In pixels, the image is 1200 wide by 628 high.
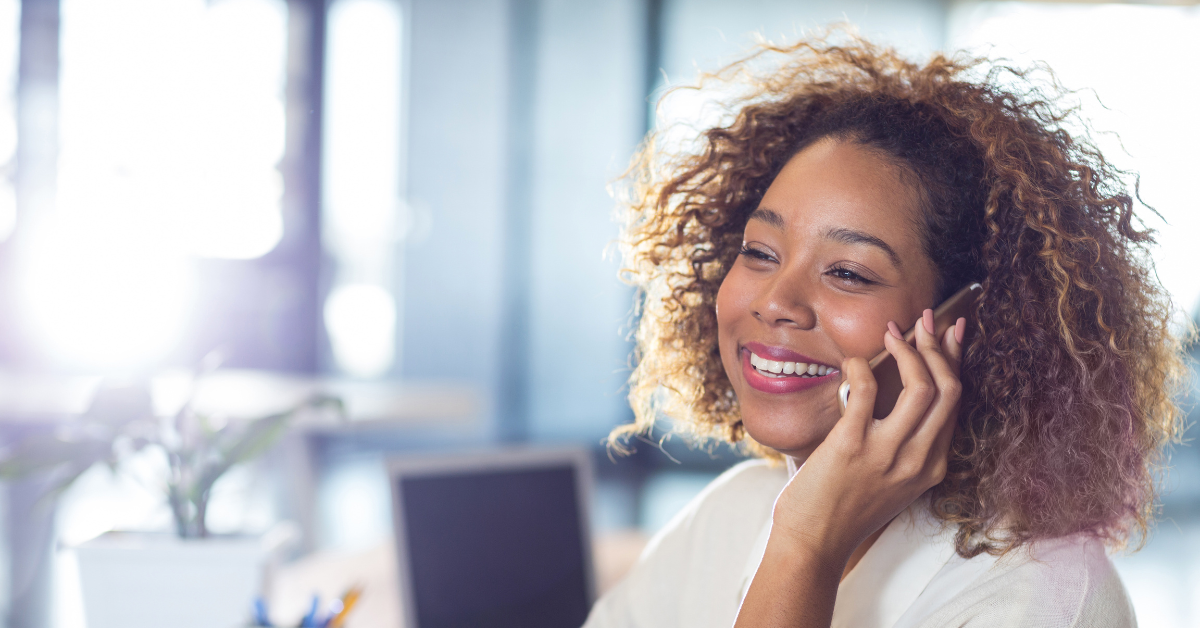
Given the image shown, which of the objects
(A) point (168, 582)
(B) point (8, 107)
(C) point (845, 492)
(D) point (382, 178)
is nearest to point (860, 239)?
(C) point (845, 492)

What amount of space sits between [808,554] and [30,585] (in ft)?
10.8

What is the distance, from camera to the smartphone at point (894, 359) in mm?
943

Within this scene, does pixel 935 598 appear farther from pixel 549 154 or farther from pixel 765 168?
pixel 549 154

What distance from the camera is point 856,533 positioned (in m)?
0.86

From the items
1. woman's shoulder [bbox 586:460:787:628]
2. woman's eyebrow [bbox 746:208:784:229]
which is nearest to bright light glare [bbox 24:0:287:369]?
woman's shoulder [bbox 586:460:787:628]

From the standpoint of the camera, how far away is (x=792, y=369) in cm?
101

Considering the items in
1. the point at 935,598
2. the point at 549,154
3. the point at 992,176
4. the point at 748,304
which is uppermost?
the point at 549,154

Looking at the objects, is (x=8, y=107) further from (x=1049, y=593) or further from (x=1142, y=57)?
(x=1142, y=57)

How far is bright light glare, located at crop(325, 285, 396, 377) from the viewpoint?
17.8 ft

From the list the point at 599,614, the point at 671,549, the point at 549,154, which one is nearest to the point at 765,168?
the point at 671,549

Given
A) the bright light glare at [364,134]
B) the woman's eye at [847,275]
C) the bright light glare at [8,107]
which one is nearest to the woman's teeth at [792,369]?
the woman's eye at [847,275]

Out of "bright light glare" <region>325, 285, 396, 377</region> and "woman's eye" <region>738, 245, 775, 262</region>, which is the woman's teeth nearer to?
"woman's eye" <region>738, 245, 775, 262</region>

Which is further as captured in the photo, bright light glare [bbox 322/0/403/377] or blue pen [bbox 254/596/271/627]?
bright light glare [bbox 322/0/403/377]

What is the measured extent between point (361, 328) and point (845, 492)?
16.6ft
